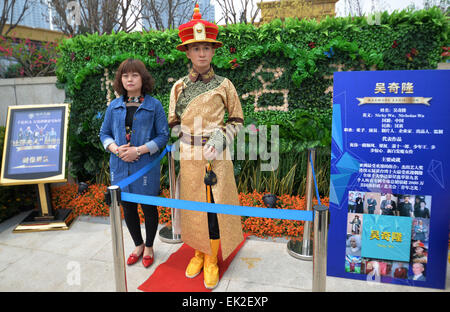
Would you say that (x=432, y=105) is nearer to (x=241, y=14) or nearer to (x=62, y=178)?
(x=62, y=178)

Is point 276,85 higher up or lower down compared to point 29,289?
higher up

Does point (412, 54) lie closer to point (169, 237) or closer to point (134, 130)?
point (134, 130)

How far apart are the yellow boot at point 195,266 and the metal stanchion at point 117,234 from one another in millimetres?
657

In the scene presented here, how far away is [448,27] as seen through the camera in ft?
10.8

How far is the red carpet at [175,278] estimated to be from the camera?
7.48ft

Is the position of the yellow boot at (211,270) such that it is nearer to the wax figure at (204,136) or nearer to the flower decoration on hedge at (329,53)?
the wax figure at (204,136)

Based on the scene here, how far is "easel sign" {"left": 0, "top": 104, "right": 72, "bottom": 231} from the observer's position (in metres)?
3.47

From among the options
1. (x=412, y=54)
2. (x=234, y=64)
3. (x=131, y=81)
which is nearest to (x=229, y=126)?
(x=131, y=81)

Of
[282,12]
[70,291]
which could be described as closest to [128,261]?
[70,291]

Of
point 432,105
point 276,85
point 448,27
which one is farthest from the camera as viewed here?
point 276,85

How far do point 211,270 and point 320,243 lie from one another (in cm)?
113

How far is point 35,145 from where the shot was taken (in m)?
3.60

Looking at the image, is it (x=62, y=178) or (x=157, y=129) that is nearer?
(x=157, y=129)
